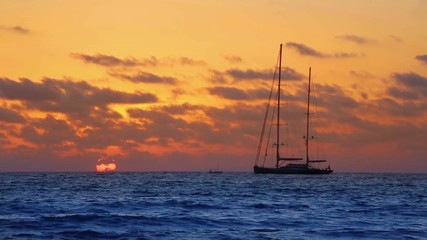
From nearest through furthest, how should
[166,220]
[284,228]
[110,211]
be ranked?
[284,228], [166,220], [110,211]

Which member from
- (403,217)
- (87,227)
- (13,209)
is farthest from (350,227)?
(13,209)

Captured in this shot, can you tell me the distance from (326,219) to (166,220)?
11396mm

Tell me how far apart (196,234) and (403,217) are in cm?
1848

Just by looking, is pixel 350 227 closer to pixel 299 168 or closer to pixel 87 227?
pixel 87 227

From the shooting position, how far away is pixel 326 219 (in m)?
45.1

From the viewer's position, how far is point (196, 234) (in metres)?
37.1

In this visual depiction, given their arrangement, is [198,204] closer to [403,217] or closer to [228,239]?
[403,217]

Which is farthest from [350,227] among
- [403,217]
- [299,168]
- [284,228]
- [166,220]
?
[299,168]

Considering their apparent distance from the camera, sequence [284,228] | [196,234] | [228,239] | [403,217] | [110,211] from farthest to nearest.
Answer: [110,211]
[403,217]
[284,228]
[196,234]
[228,239]

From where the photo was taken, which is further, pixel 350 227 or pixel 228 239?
pixel 350 227

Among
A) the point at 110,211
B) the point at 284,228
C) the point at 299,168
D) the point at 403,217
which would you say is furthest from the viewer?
the point at 299,168

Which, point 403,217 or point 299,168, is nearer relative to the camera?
point 403,217

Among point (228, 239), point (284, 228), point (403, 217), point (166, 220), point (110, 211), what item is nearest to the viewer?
point (228, 239)

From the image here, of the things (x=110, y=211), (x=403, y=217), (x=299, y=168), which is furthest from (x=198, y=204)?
(x=299, y=168)
